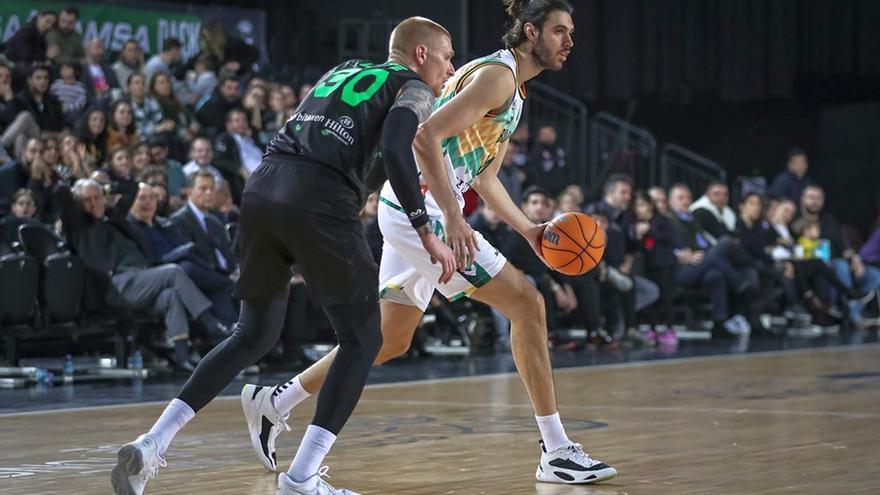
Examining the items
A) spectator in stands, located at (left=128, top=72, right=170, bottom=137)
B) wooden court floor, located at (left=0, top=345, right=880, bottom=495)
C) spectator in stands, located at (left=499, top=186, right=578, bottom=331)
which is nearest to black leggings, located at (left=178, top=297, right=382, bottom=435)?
wooden court floor, located at (left=0, top=345, right=880, bottom=495)

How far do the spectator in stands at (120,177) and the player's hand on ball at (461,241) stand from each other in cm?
614

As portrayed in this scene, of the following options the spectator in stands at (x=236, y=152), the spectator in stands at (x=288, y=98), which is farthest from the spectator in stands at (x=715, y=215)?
the spectator in stands at (x=236, y=152)

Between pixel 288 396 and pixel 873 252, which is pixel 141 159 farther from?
pixel 873 252

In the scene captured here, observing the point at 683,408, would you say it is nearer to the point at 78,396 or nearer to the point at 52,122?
the point at 78,396

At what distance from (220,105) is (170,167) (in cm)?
210

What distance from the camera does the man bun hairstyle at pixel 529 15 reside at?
5.30 meters

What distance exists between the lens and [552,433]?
5.20m

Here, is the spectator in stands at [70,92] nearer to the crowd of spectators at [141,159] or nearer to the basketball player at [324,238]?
the crowd of spectators at [141,159]

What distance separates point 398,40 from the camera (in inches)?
190

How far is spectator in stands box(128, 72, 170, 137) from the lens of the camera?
12891mm

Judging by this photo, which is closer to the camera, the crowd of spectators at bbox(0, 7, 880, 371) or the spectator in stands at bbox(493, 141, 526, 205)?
the crowd of spectators at bbox(0, 7, 880, 371)

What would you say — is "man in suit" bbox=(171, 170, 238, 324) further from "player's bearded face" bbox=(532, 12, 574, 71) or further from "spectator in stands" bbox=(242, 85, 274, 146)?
"player's bearded face" bbox=(532, 12, 574, 71)

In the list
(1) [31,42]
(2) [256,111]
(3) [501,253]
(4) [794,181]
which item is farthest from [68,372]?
(4) [794,181]

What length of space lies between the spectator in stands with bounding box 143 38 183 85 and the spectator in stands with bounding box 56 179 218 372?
14.0 feet
